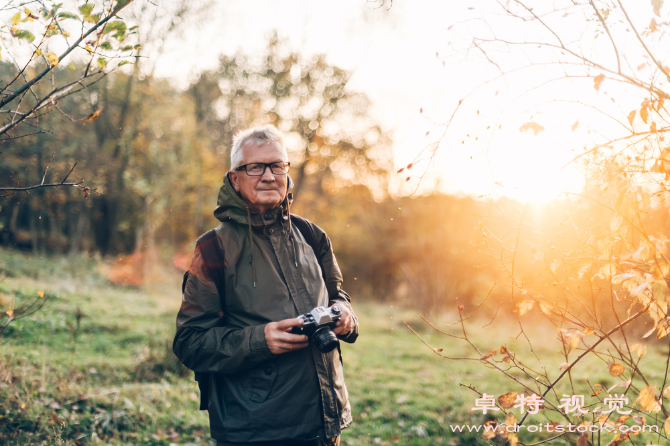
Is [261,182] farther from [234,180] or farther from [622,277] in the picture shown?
[622,277]

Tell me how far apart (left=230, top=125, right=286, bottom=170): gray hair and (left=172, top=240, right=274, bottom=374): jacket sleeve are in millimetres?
492

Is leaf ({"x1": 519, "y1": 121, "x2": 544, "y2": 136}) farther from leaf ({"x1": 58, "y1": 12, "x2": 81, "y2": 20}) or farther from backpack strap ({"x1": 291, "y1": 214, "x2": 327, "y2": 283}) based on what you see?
leaf ({"x1": 58, "y1": 12, "x2": 81, "y2": 20})

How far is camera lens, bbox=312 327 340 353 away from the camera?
69.4 inches

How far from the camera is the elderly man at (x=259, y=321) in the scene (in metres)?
1.75

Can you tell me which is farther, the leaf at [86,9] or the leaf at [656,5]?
the leaf at [86,9]

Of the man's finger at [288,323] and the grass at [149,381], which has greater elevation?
the man's finger at [288,323]

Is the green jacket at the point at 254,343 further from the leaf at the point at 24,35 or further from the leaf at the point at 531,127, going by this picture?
the leaf at the point at 531,127

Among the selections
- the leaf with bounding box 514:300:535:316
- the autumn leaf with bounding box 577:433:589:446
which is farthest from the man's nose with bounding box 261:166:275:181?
the autumn leaf with bounding box 577:433:589:446

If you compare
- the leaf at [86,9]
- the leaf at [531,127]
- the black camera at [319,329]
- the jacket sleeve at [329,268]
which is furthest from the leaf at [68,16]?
the leaf at [531,127]

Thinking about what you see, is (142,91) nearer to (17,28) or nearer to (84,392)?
(84,392)

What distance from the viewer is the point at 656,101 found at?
1.60 metres

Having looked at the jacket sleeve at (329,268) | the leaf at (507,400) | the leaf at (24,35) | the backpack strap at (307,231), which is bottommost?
the leaf at (507,400)

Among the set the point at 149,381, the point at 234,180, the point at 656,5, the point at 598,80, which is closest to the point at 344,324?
the point at 234,180

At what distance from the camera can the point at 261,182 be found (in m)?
2.03
